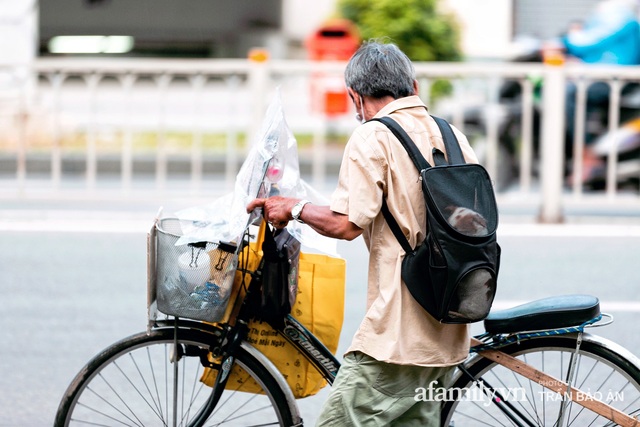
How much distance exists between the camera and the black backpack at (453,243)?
297 cm

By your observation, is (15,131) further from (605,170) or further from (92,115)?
(605,170)

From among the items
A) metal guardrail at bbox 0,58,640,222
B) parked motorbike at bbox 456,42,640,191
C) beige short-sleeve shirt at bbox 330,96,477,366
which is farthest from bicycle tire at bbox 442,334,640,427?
parked motorbike at bbox 456,42,640,191

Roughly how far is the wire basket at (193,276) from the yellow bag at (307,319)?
197 mm

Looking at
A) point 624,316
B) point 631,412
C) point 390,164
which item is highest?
point 390,164

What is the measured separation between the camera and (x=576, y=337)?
3328 mm

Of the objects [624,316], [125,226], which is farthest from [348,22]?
[624,316]

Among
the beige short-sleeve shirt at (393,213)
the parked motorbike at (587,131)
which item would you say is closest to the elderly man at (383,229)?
the beige short-sleeve shirt at (393,213)

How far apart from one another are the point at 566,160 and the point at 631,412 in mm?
7080

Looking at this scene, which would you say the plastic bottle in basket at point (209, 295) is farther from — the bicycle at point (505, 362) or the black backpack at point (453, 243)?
the black backpack at point (453, 243)

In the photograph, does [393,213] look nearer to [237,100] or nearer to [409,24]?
[237,100]

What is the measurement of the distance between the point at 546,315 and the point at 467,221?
0.49m

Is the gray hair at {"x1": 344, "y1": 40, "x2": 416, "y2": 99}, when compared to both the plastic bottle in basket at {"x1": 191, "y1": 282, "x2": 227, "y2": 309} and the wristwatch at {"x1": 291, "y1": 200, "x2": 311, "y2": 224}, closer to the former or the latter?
the wristwatch at {"x1": 291, "y1": 200, "x2": 311, "y2": 224}

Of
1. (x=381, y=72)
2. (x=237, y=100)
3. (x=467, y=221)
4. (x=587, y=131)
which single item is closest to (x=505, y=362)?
(x=467, y=221)

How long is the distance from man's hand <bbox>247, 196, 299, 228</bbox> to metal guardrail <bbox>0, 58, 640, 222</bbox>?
5.68 metres
